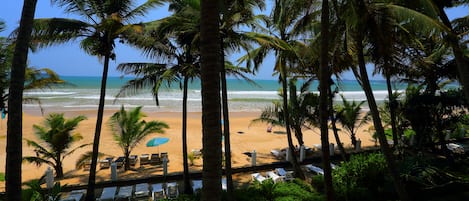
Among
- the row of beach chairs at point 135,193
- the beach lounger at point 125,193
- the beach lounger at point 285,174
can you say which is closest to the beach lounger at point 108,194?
the row of beach chairs at point 135,193

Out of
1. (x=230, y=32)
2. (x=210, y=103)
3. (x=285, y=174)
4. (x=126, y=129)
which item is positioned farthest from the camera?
(x=126, y=129)

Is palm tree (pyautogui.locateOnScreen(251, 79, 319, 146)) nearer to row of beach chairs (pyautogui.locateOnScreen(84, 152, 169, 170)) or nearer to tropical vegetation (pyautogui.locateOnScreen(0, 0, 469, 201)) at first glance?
tropical vegetation (pyautogui.locateOnScreen(0, 0, 469, 201))

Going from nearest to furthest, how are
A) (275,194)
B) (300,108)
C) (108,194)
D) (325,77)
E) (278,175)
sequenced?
1. (325,77)
2. (275,194)
3. (108,194)
4. (278,175)
5. (300,108)

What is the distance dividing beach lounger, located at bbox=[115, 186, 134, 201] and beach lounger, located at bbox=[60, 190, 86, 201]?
3.53ft

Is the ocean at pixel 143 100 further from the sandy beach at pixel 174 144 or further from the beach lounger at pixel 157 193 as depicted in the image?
the beach lounger at pixel 157 193

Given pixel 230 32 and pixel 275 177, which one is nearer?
pixel 230 32

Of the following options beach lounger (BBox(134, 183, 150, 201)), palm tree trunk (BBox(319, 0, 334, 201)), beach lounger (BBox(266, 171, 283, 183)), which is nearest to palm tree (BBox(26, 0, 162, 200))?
beach lounger (BBox(134, 183, 150, 201))

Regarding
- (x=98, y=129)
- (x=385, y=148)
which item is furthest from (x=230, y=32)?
(x=98, y=129)

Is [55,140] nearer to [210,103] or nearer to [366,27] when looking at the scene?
[210,103]

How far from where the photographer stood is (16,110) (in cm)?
397

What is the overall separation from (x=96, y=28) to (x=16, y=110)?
189 inches

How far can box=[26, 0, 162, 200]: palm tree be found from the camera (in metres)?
7.63

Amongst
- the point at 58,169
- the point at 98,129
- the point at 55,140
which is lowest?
the point at 58,169

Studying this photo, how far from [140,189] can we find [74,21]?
5340mm
